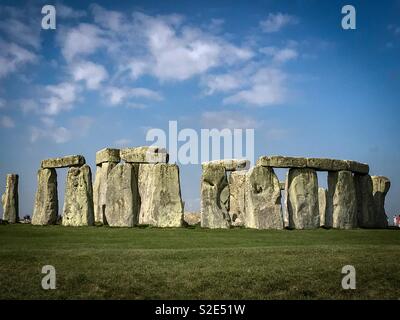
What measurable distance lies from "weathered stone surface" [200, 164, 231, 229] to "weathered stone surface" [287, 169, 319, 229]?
3.13 m

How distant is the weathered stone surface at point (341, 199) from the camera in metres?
25.7

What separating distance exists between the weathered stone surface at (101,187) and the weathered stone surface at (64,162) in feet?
8.23

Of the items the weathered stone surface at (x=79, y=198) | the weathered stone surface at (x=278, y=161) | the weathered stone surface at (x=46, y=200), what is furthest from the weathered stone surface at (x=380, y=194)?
the weathered stone surface at (x=46, y=200)

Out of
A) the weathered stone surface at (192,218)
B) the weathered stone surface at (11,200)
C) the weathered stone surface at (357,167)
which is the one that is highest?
the weathered stone surface at (357,167)

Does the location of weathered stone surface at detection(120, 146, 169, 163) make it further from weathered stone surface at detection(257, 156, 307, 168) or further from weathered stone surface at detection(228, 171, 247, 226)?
weathered stone surface at detection(228, 171, 247, 226)

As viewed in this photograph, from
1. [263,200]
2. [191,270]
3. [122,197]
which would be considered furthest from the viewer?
[122,197]

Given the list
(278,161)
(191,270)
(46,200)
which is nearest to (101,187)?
(46,200)

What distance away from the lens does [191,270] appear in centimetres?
1183

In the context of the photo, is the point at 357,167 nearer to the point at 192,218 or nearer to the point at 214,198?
the point at 214,198

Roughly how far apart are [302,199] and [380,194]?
822cm

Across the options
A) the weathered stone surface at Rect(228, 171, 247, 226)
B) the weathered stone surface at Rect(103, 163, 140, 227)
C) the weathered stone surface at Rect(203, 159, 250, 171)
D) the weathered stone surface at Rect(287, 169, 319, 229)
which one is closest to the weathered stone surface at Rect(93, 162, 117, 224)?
the weathered stone surface at Rect(103, 163, 140, 227)

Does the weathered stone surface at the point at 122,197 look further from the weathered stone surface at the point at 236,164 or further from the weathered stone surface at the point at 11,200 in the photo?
the weathered stone surface at the point at 236,164

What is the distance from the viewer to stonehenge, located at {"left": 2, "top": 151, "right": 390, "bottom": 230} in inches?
921
